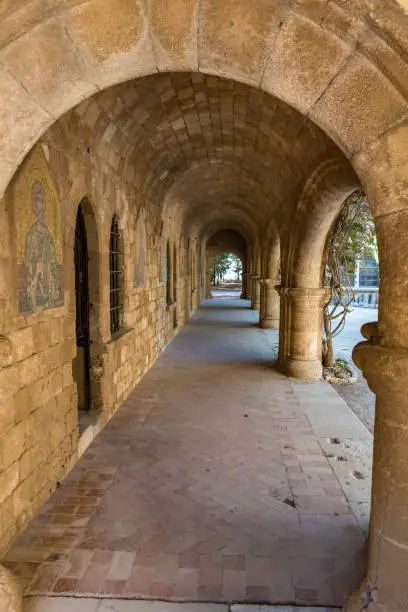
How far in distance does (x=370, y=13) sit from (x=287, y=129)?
14.8 ft

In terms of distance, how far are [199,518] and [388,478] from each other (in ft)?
5.66

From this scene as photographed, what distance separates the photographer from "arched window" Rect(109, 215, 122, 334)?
610 cm

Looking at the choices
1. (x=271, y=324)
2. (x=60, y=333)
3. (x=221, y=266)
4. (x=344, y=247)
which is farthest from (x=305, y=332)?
(x=221, y=266)

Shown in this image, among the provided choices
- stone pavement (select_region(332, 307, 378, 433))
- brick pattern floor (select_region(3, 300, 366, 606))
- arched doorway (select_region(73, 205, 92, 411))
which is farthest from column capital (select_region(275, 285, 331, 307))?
arched doorway (select_region(73, 205, 92, 411))

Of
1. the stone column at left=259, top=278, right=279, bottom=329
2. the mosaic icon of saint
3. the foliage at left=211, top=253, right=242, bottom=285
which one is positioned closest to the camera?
the mosaic icon of saint

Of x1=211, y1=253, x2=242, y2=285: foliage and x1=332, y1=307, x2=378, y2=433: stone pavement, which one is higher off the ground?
x1=211, y1=253, x2=242, y2=285: foliage

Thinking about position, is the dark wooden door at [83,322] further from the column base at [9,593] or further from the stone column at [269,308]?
the stone column at [269,308]

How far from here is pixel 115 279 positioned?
20.4 feet

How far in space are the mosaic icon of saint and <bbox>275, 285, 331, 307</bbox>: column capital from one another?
4663 millimetres

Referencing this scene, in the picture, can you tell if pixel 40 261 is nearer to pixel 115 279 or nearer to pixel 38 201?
pixel 38 201

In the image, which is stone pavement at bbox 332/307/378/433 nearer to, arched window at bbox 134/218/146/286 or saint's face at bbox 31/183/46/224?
arched window at bbox 134/218/146/286

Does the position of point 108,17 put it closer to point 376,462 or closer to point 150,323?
point 376,462

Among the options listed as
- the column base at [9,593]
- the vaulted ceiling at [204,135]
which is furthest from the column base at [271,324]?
the column base at [9,593]

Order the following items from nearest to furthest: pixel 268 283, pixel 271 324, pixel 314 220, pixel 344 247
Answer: pixel 314 220 < pixel 344 247 < pixel 268 283 < pixel 271 324
